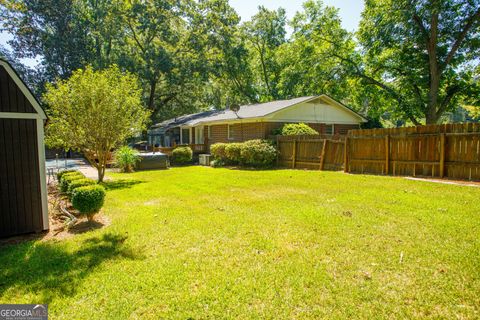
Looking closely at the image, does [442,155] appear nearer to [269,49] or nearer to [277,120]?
[277,120]

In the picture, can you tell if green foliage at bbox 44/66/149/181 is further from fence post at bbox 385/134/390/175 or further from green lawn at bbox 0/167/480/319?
fence post at bbox 385/134/390/175

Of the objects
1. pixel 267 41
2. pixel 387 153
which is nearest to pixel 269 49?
pixel 267 41

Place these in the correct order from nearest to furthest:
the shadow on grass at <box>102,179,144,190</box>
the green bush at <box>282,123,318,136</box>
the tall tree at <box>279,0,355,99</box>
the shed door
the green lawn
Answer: the green lawn, the shed door, the shadow on grass at <box>102,179,144,190</box>, the green bush at <box>282,123,318,136</box>, the tall tree at <box>279,0,355,99</box>

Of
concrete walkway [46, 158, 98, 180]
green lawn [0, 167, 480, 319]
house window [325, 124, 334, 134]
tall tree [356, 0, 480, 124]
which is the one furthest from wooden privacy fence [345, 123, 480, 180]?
concrete walkway [46, 158, 98, 180]

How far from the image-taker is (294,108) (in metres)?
18.3

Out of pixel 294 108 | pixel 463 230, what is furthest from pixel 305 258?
pixel 294 108

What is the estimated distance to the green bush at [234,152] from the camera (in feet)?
52.7

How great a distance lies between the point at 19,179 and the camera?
525cm

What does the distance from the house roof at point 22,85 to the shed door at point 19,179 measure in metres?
0.26

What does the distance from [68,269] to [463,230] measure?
20.7 ft

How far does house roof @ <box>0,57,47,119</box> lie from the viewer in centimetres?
495

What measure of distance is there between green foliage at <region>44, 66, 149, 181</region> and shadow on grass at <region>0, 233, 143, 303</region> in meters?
6.46

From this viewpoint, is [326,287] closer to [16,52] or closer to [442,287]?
[442,287]

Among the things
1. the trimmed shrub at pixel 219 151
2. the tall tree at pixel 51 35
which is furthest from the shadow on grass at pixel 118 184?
the tall tree at pixel 51 35
